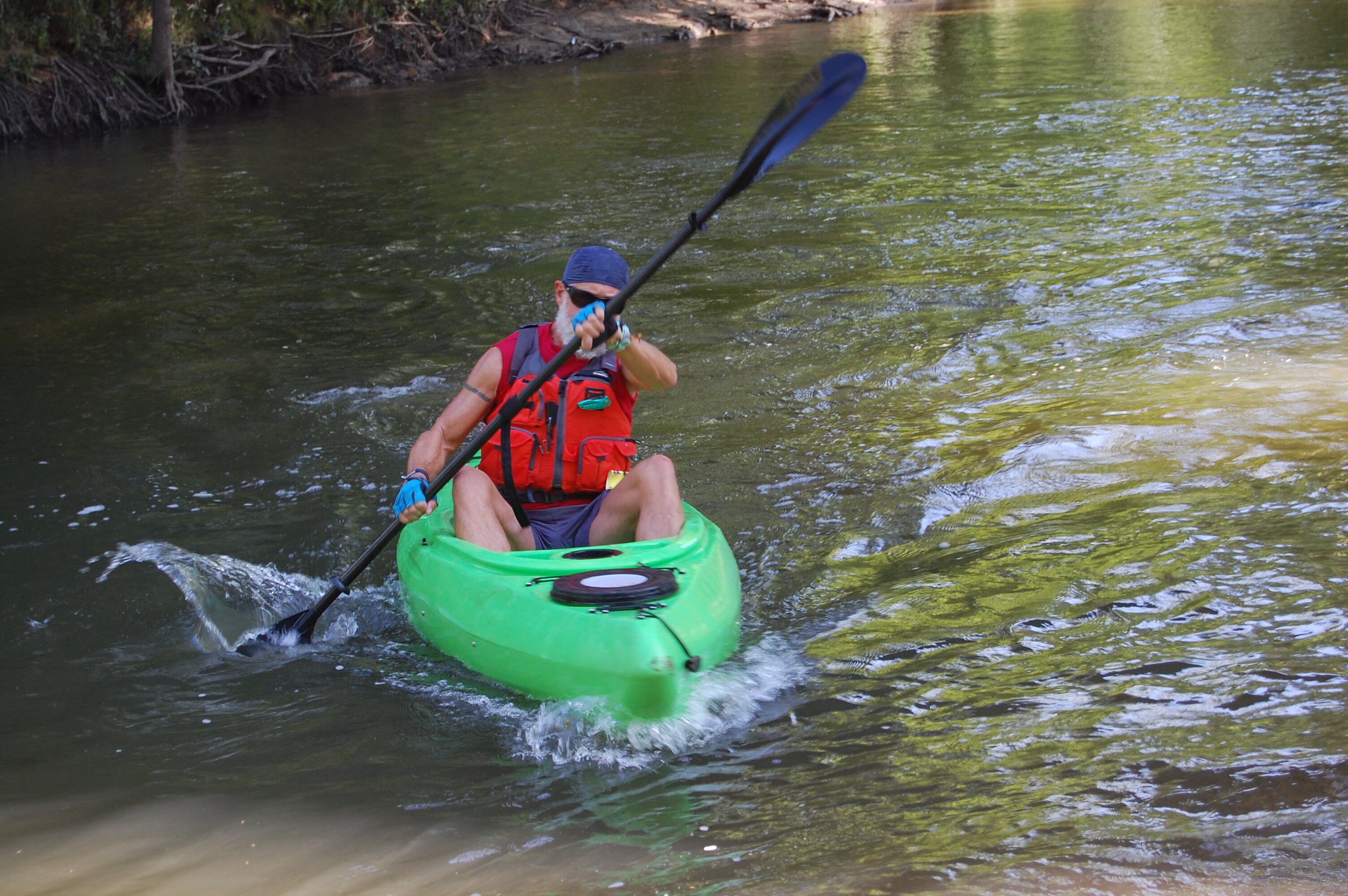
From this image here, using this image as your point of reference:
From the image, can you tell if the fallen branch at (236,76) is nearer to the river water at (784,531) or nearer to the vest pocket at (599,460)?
the river water at (784,531)

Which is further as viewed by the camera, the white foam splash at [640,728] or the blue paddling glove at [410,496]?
the blue paddling glove at [410,496]

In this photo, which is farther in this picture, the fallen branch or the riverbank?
the fallen branch

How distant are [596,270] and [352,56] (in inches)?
697

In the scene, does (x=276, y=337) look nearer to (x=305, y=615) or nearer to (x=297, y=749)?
(x=305, y=615)

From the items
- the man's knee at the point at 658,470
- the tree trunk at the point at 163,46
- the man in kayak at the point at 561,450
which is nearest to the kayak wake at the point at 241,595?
the man in kayak at the point at 561,450

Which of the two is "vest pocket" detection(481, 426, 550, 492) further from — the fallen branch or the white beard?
the fallen branch

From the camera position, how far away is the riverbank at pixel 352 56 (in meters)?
14.5

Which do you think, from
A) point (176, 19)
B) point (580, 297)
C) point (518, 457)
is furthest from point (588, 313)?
point (176, 19)

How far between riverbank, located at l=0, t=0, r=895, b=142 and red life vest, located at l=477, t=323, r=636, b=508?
13325mm

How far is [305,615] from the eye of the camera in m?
3.47

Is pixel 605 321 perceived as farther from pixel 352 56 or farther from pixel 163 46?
pixel 352 56

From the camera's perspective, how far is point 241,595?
12.4ft

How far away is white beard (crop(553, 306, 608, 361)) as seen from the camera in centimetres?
319

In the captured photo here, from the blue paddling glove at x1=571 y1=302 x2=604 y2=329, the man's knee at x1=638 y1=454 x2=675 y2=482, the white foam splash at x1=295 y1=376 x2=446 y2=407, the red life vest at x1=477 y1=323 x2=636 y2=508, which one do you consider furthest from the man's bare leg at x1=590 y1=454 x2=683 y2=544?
the white foam splash at x1=295 y1=376 x2=446 y2=407
